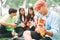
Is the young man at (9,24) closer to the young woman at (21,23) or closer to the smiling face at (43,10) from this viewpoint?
the young woman at (21,23)

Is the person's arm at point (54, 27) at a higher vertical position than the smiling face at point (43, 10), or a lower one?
lower

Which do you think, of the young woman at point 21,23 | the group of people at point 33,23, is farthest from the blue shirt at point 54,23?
the young woman at point 21,23

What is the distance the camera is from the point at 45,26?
1.55m

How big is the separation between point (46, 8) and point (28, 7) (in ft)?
0.50

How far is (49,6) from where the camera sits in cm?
153

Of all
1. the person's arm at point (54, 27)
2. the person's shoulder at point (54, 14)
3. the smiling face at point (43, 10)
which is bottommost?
the person's arm at point (54, 27)

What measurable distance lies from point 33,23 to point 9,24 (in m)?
0.20

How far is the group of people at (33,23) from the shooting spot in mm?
1532

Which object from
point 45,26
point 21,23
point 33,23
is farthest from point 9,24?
point 45,26

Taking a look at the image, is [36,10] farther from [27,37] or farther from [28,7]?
[27,37]

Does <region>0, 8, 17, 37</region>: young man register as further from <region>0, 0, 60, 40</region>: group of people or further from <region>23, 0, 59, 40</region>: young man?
<region>23, 0, 59, 40</region>: young man

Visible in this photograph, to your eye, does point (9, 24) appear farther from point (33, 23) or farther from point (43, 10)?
point (43, 10)

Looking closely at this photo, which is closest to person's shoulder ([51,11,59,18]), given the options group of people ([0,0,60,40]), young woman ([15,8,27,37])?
group of people ([0,0,60,40])

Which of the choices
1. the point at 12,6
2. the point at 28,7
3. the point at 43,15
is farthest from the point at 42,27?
the point at 12,6
